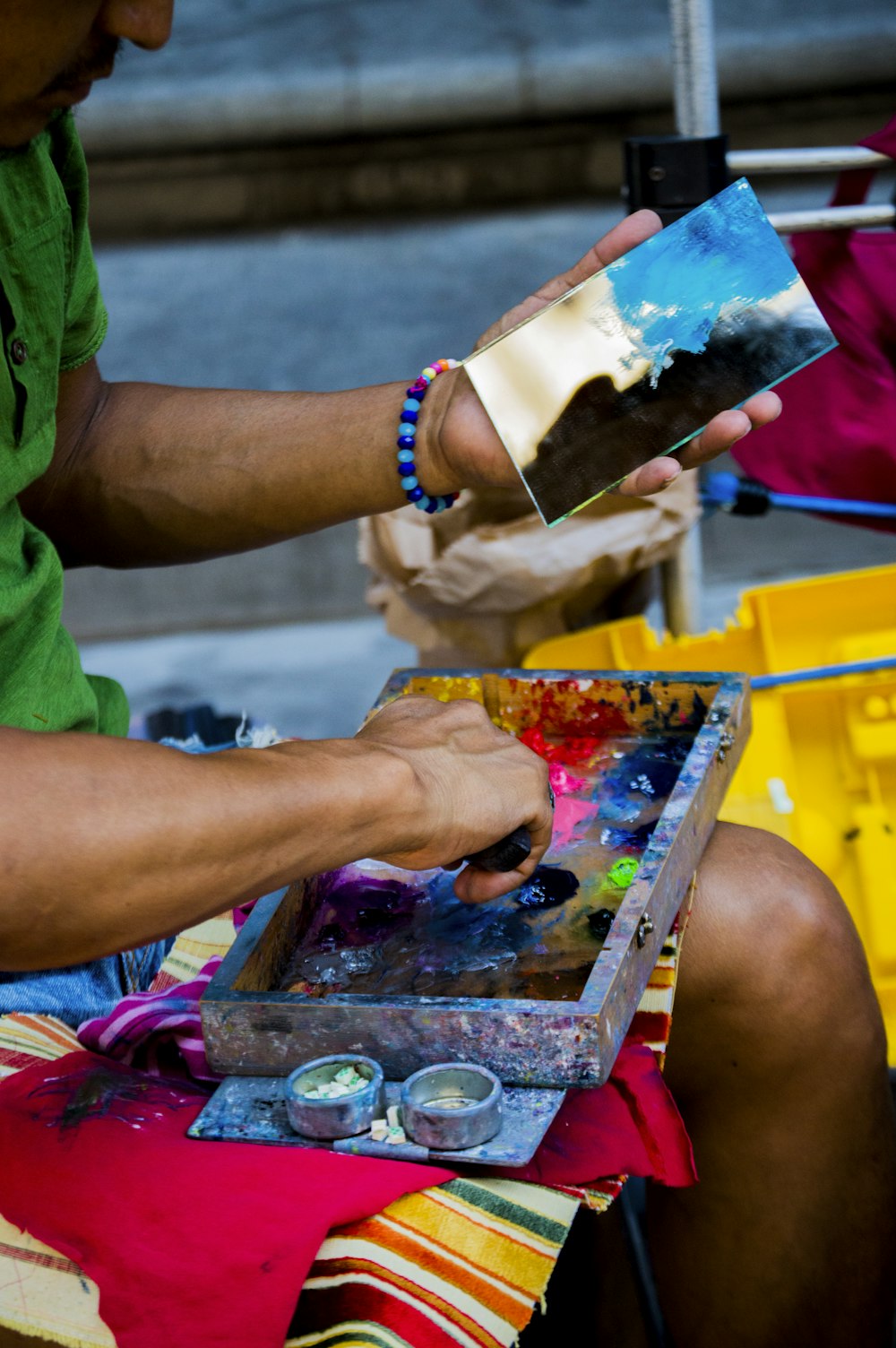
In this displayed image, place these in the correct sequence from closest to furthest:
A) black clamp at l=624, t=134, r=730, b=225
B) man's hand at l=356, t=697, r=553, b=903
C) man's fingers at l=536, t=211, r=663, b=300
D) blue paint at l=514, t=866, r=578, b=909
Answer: man's hand at l=356, t=697, r=553, b=903 → blue paint at l=514, t=866, r=578, b=909 → man's fingers at l=536, t=211, r=663, b=300 → black clamp at l=624, t=134, r=730, b=225

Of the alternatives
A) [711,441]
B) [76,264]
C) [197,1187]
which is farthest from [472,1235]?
[76,264]

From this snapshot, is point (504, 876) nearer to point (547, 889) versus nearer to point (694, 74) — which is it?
point (547, 889)

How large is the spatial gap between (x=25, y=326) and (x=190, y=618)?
2065 millimetres

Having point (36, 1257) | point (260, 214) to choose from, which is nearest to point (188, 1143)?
point (36, 1257)

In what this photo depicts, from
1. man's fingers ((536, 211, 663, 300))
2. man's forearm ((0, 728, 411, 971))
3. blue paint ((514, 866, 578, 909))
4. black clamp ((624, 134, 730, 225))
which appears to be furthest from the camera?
black clamp ((624, 134, 730, 225))

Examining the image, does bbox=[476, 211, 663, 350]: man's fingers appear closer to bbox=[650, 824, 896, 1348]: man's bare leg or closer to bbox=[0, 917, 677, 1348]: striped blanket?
bbox=[650, 824, 896, 1348]: man's bare leg

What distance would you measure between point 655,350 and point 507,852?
40 centimetres

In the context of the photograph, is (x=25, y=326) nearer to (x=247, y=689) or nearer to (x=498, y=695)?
(x=498, y=695)

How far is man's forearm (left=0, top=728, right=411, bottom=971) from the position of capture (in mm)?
800

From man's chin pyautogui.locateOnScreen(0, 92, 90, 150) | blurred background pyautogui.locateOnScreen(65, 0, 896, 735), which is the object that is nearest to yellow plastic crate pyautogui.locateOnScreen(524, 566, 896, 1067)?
man's chin pyautogui.locateOnScreen(0, 92, 90, 150)

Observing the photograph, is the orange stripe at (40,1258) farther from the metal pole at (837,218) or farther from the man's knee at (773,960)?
the metal pole at (837,218)

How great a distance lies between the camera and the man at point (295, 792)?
32.9 inches

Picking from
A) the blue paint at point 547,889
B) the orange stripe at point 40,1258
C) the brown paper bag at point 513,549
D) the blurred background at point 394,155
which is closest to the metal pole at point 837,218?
the brown paper bag at point 513,549

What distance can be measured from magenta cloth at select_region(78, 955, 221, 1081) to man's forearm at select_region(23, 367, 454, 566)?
0.44 metres
